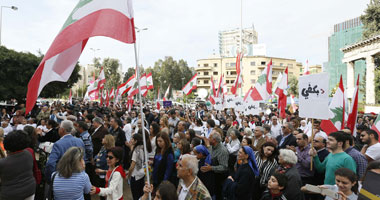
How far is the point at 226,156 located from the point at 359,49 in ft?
127

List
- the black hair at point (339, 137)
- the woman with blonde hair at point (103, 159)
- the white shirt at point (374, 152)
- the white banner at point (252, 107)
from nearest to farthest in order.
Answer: the black hair at point (339, 137) < the white shirt at point (374, 152) < the woman with blonde hair at point (103, 159) < the white banner at point (252, 107)

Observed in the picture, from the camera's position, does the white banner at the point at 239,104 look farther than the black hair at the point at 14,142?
Yes

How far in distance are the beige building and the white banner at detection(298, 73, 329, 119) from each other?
70.7 meters

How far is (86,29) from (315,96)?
14.0ft

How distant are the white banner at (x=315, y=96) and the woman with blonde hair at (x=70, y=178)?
164 inches

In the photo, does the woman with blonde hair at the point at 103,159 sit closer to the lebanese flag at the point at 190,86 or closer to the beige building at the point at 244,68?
the lebanese flag at the point at 190,86

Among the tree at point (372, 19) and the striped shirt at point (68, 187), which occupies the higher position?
the tree at point (372, 19)

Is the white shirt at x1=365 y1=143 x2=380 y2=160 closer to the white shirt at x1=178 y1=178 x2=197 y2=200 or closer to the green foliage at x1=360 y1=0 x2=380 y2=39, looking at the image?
the white shirt at x1=178 y1=178 x2=197 y2=200

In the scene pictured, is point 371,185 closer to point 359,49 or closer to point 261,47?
point 359,49

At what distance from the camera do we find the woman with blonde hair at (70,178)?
3117 millimetres

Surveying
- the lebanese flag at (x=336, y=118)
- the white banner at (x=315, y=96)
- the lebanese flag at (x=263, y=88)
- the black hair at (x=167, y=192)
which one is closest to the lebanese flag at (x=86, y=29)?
the black hair at (x=167, y=192)

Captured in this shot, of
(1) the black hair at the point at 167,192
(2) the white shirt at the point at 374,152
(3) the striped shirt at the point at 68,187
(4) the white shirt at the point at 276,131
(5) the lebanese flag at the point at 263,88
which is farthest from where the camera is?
(5) the lebanese flag at the point at 263,88

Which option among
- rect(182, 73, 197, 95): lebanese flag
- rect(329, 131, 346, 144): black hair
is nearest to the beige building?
rect(182, 73, 197, 95): lebanese flag

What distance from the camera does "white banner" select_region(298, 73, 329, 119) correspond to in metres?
5.16
